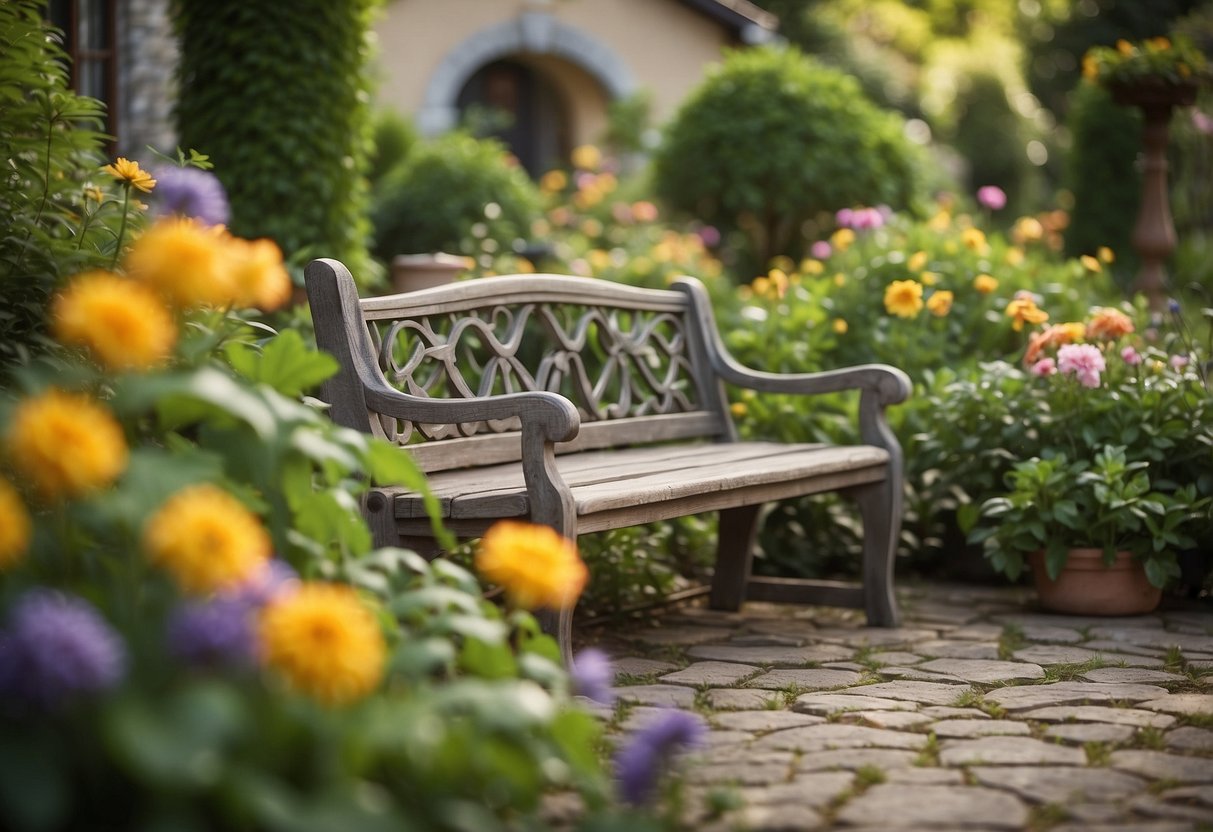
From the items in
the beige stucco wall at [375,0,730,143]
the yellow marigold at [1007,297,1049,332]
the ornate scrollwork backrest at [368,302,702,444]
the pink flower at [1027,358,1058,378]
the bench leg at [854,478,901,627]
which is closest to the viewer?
the ornate scrollwork backrest at [368,302,702,444]

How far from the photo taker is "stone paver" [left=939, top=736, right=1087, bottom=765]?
2869 millimetres

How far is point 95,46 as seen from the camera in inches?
299

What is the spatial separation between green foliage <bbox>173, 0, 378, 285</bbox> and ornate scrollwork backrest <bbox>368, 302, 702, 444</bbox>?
2.41 feet

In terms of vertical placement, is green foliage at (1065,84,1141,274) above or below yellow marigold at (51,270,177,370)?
above

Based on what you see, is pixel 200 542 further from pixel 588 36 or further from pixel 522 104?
pixel 522 104

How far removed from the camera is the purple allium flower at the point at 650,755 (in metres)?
2.17

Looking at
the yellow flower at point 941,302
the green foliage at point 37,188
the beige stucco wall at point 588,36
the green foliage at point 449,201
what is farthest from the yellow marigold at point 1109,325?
the beige stucco wall at point 588,36

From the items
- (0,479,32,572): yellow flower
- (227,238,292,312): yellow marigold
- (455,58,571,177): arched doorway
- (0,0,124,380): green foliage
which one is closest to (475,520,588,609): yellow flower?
(227,238,292,312): yellow marigold

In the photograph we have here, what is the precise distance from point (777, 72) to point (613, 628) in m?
6.52

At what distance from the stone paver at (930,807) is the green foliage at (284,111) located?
372 cm

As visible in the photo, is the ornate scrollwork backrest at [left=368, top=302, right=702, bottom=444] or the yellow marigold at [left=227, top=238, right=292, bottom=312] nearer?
the yellow marigold at [left=227, top=238, right=292, bottom=312]

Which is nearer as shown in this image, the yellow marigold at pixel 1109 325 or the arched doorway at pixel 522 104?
the yellow marigold at pixel 1109 325

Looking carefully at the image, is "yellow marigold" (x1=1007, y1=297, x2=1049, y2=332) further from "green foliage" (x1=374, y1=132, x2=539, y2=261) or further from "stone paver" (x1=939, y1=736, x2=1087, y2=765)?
"green foliage" (x1=374, y1=132, x2=539, y2=261)

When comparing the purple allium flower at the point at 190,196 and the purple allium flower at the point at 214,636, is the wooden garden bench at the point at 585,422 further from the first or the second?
the purple allium flower at the point at 214,636
